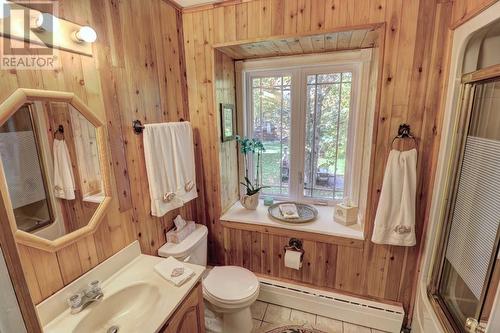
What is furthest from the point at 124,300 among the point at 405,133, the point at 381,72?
the point at 381,72

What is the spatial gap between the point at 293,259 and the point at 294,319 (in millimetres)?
512

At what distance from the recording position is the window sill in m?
1.87

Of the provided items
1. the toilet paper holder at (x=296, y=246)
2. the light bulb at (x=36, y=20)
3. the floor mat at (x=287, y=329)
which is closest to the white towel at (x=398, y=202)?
the toilet paper holder at (x=296, y=246)

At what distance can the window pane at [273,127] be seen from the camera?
2338 millimetres

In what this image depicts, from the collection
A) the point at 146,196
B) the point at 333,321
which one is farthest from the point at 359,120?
the point at 146,196

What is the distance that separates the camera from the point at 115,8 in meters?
1.36

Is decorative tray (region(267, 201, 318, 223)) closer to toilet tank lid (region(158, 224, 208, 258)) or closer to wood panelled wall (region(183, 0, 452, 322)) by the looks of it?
wood panelled wall (region(183, 0, 452, 322))

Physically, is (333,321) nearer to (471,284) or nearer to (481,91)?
(471,284)

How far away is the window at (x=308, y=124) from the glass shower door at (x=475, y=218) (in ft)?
2.58

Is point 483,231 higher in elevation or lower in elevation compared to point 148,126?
lower

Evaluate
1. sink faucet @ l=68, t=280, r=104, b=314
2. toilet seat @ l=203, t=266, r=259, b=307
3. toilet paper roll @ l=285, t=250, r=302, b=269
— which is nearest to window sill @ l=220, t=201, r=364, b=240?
toilet paper roll @ l=285, t=250, r=302, b=269

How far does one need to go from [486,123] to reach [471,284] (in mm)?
790

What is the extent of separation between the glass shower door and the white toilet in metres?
1.17

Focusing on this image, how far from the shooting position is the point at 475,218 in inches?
46.1
